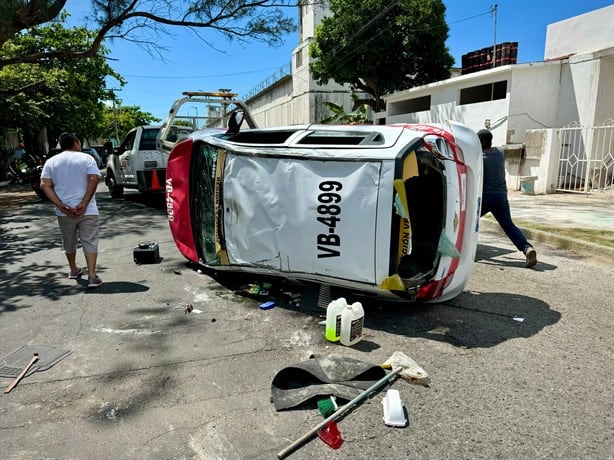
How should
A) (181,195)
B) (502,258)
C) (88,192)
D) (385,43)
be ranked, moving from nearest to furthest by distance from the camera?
1. (88,192)
2. (181,195)
3. (502,258)
4. (385,43)

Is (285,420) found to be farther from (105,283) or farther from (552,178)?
(552,178)

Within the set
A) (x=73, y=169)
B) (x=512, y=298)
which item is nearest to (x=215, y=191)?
(x=73, y=169)

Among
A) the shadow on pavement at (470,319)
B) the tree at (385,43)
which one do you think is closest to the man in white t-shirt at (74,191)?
the shadow on pavement at (470,319)

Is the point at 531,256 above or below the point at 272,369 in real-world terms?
above

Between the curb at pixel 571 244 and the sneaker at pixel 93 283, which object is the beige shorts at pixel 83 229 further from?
the curb at pixel 571 244

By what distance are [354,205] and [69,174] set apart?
11.0ft

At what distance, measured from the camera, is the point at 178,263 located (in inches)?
234

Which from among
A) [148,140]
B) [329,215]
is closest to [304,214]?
[329,215]

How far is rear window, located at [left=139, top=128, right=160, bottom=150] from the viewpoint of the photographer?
36.4ft

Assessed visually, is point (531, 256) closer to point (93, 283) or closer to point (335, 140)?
point (335, 140)

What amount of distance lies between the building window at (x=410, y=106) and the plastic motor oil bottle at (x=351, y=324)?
20145 millimetres

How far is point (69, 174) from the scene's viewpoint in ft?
15.9

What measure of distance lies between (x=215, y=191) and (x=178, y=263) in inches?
72.6

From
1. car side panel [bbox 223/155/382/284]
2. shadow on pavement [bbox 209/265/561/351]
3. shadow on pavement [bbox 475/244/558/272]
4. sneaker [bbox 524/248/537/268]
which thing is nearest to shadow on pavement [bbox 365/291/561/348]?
shadow on pavement [bbox 209/265/561/351]
